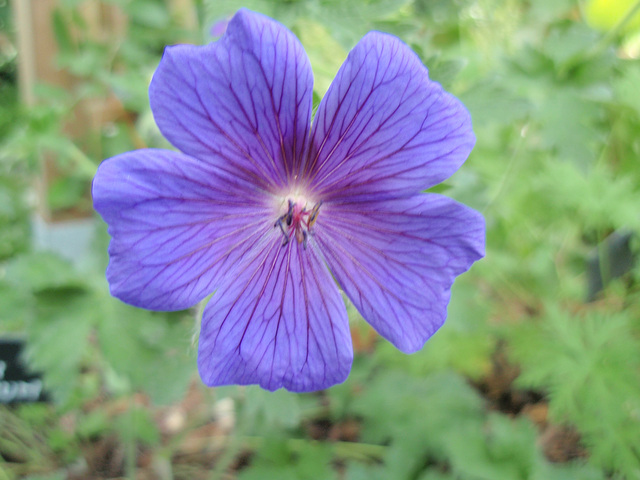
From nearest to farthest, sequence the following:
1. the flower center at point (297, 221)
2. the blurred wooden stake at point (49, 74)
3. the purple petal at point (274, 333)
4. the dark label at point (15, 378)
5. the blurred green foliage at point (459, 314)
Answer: the purple petal at point (274, 333) → the flower center at point (297, 221) → the blurred green foliage at point (459, 314) → the dark label at point (15, 378) → the blurred wooden stake at point (49, 74)

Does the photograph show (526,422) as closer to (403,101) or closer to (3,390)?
(403,101)

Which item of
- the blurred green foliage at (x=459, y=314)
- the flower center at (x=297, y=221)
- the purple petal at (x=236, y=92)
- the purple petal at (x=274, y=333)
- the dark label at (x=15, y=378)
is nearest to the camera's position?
the purple petal at (x=236, y=92)

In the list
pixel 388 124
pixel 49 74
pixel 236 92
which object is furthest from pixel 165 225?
pixel 49 74

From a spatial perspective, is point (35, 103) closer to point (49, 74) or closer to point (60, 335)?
point (49, 74)

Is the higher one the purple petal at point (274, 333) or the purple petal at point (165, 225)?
the purple petal at point (165, 225)

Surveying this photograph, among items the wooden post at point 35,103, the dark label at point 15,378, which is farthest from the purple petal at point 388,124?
the wooden post at point 35,103

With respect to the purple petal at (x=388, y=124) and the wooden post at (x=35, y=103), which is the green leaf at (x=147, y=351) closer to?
the purple petal at (x=388, y=124)

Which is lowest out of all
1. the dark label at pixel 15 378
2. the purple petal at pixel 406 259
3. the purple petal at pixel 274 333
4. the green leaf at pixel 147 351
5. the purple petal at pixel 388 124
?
the dark label at pixel 15 378
